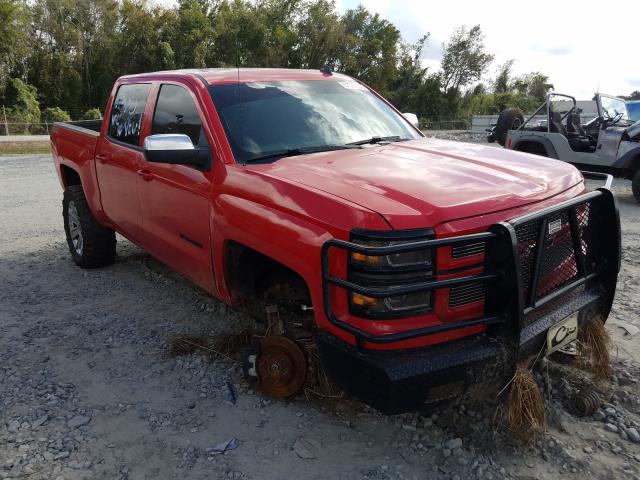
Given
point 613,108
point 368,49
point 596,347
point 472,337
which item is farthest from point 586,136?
point 368,49

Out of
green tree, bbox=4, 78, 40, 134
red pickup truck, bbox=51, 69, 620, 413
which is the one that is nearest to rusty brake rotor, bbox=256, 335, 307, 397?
red pickup truck, bbox=51, 69, 620, 413

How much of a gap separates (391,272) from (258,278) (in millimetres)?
1202

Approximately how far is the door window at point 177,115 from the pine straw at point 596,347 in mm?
2524

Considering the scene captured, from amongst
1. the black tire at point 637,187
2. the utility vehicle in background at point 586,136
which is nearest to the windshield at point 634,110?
the utility vehicle in background at point 586,136

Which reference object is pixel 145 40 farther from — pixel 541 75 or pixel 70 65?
pixel 541 75

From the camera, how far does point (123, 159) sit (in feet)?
14.5

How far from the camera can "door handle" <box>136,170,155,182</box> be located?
3987 millimetres

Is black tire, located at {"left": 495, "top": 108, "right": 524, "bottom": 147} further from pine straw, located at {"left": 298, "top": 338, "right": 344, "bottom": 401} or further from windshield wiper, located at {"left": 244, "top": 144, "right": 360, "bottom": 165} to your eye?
pine straw, located at {"left": 298, "top": 338, "right": 344, "bottom": 401}

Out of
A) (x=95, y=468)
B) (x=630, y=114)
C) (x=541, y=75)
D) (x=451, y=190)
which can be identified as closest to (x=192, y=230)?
(x=95, y=468)

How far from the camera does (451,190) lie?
2654mm

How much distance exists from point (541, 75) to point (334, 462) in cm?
6499

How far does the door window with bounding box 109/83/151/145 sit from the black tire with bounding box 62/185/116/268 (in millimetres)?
1028

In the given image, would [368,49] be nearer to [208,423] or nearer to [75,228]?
[75,228]

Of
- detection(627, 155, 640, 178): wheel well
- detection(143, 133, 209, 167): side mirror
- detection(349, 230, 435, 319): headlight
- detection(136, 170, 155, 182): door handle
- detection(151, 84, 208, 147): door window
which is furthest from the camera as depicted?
detection(627, 155, 640, 178): wheel well
